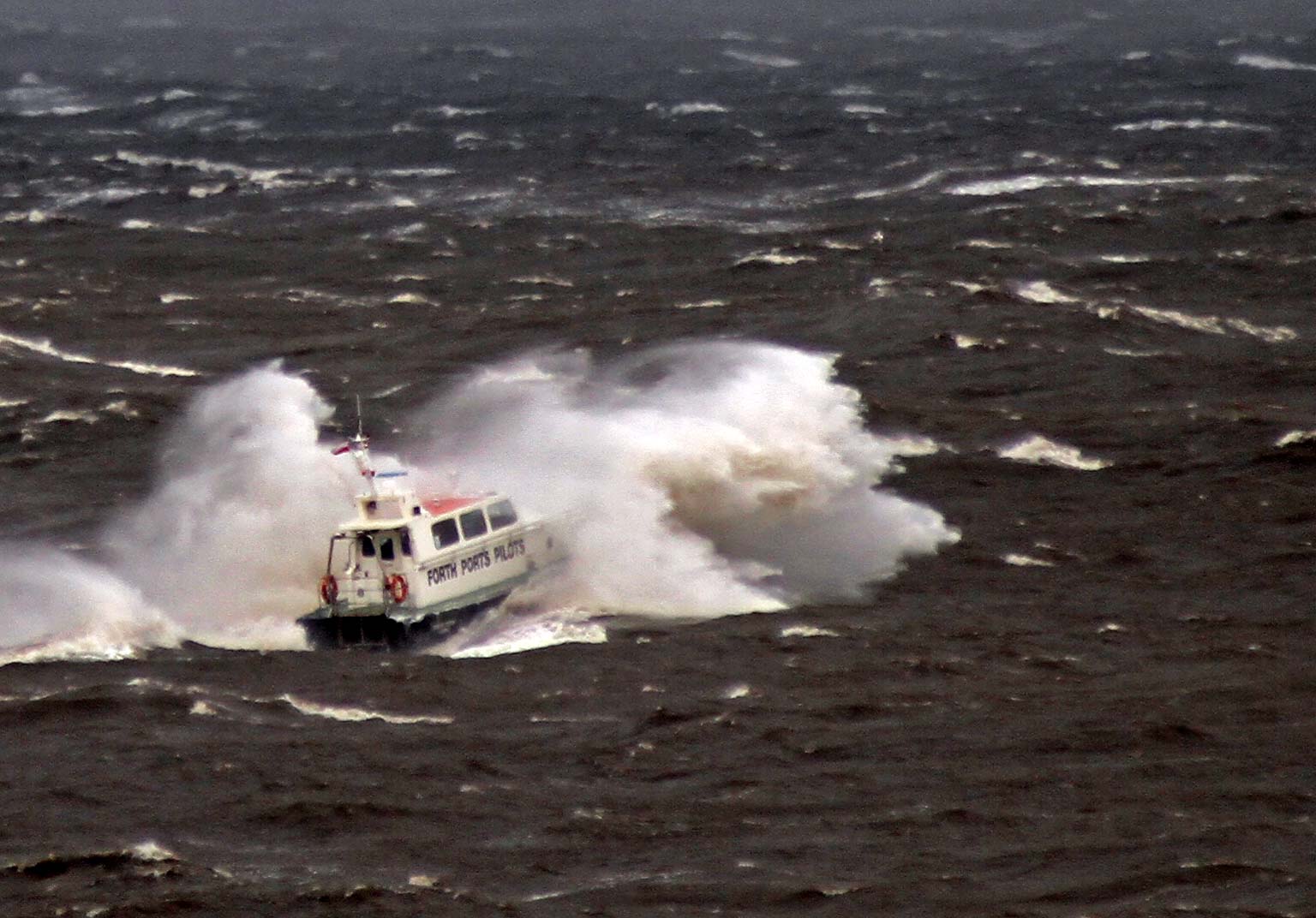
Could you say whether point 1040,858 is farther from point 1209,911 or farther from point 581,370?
point 581,370

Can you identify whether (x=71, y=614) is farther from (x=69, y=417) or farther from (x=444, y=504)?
(x=69, y=417)

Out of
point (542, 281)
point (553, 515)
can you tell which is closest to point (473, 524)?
point (553, 515)

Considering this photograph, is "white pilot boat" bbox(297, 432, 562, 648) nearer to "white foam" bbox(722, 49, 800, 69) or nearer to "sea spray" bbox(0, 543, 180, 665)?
"sea spray" bbox(0, 543, 180, 665)

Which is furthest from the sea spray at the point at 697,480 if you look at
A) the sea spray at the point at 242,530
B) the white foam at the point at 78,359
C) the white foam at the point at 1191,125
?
the white foam at the point at 1191,125

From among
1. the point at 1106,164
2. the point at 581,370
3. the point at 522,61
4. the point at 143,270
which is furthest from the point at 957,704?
the point at 522,61

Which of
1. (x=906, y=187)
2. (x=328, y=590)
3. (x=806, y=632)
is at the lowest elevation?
(x=806, y=632)
